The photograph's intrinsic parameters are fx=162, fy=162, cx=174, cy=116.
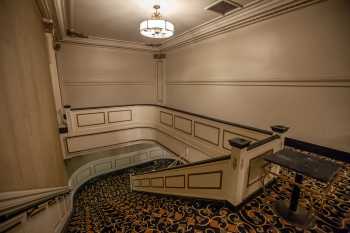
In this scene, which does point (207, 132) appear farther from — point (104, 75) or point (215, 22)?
point (104, 75)

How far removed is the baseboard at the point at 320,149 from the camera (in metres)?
2.54

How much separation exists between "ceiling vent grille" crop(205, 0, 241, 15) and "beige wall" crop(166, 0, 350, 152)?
623mm

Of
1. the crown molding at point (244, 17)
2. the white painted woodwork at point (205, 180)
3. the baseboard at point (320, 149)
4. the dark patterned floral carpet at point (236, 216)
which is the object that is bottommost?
the dark patterned floral carpet at point (236, 216)

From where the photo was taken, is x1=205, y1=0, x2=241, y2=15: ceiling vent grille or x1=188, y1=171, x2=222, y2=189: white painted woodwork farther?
x1=205, y1=0, x2=241, y2=15: ceiling vent grille

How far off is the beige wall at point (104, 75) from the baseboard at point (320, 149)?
17.5 feet

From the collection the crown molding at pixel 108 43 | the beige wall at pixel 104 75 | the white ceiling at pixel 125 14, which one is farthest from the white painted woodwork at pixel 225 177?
the crown molding at pixel 108 43

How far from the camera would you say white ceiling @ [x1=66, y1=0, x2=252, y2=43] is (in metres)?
3.08

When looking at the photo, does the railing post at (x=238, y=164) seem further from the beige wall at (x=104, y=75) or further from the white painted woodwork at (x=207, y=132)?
the beige wall at (x=104, y=75)

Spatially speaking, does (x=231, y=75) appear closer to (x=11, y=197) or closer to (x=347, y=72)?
(x=347, y=72)

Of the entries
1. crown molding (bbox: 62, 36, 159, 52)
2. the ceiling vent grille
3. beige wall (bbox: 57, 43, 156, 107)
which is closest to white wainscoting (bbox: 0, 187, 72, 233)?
the ceiling vent grille

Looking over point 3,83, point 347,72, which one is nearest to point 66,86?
point 3,83

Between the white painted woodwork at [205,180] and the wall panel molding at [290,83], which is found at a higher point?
the wall panel molding at [290,83]

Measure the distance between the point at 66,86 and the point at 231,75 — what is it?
5167 millimetres

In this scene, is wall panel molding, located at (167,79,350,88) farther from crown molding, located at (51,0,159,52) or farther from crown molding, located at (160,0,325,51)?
crown molding, located at (51,0,159,52)
